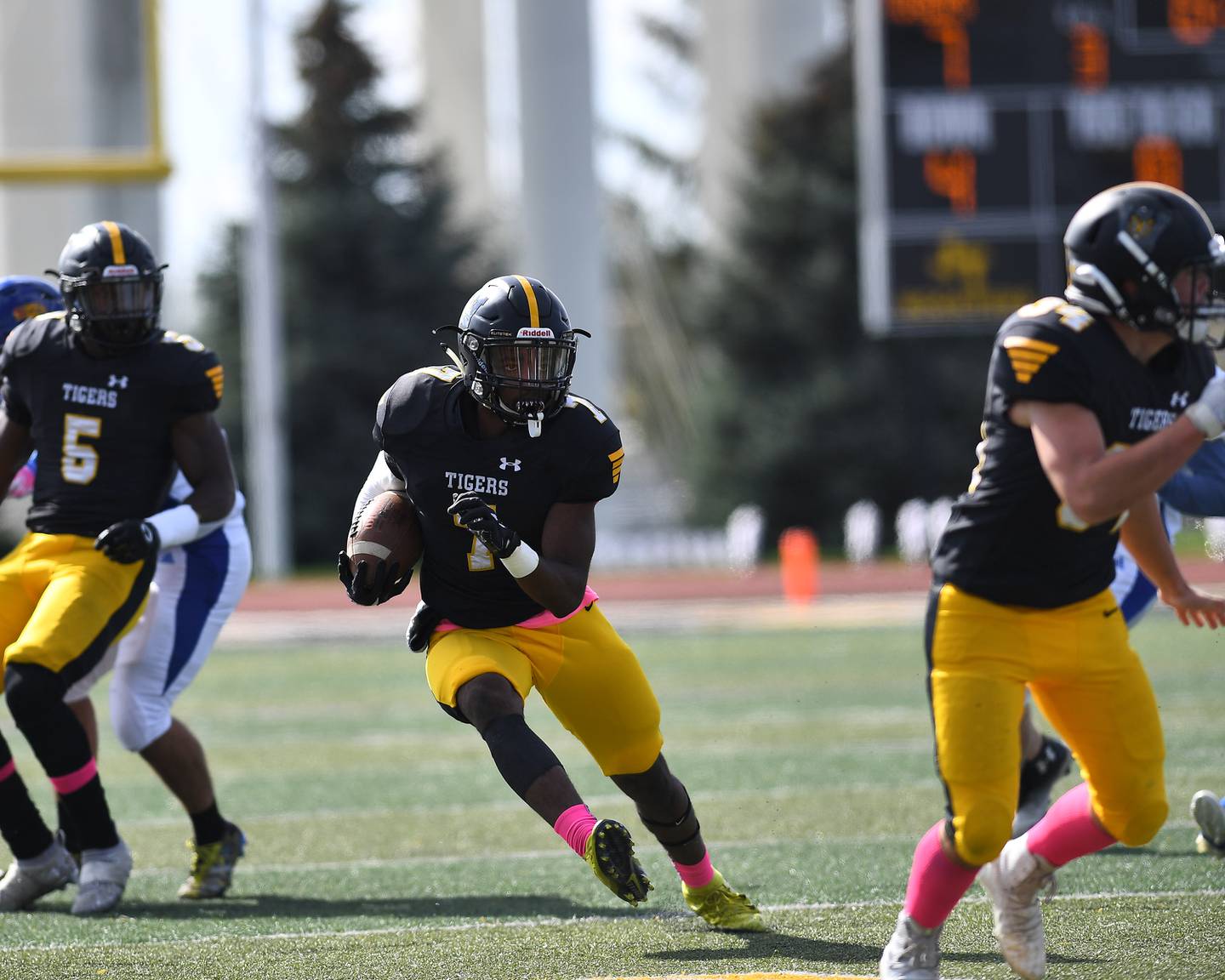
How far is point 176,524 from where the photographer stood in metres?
5.30

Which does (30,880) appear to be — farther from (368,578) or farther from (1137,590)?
(1137,590)

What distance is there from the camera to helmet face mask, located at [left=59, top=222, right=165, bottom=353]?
5250mm

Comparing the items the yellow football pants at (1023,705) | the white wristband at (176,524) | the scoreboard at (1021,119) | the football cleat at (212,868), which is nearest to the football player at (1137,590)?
the yellow football pants at (1023,705)

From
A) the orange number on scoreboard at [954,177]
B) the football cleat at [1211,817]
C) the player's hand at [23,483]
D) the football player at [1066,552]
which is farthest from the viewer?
the orange number on scoreboard at [954,177]

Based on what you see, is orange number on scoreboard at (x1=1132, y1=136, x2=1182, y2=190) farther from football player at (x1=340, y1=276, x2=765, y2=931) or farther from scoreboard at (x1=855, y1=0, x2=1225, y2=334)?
football player at (x1=340, y1=276, x2=765, y2=931)

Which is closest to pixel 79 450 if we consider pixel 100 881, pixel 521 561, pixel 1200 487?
pixel 100 881

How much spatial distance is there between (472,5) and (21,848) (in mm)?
41291

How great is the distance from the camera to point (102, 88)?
49.1 feet

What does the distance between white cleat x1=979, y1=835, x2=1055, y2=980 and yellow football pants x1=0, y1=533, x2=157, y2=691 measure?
2.57 metres

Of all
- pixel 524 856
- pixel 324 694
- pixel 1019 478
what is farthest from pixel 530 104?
pixel 1019 478

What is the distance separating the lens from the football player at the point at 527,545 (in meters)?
4.46

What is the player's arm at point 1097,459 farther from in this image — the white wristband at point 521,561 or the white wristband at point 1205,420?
the white wristband at point 521,561

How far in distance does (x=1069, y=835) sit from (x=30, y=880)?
2.98m

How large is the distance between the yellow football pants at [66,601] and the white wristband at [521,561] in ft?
4.76
